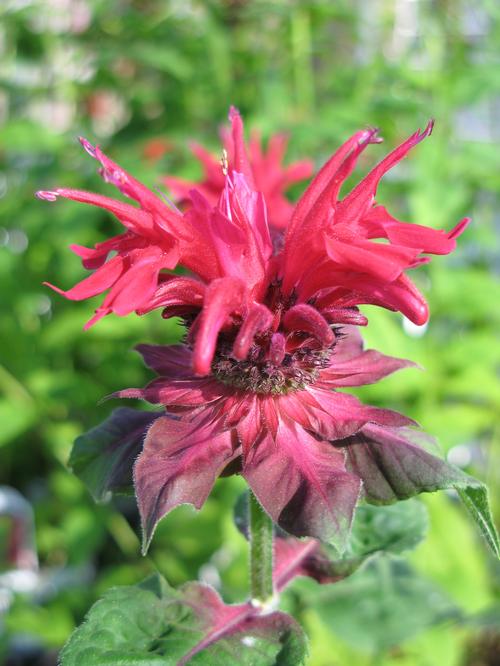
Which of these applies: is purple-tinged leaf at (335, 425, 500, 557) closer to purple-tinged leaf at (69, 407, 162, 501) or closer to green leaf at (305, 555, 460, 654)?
purple-tinged leaf at (69, 407, 162, 501)

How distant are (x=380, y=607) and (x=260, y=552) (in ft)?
1.42

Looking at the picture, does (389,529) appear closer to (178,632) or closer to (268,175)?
(178,632)

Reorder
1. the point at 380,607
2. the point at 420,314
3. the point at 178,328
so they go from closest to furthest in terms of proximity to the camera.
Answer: the point at 420,314 → the point at 380,607 → the point at 178,328

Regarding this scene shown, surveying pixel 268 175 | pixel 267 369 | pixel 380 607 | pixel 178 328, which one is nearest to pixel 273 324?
pixel 267 369

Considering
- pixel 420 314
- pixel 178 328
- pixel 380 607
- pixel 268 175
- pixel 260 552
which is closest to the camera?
pixel 420 314

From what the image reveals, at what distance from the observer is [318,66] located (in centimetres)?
327

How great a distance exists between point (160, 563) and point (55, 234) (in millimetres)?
741

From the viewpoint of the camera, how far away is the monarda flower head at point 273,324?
55 cm

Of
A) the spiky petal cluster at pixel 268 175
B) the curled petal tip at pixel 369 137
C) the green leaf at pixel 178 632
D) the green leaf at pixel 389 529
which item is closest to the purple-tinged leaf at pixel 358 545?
the green leaf at pixel 389 529

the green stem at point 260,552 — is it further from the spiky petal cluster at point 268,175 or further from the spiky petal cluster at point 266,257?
the spiky petal cluster at point 268,175

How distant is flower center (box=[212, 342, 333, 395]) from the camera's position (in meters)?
0.60

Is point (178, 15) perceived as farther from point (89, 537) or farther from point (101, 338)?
point (89, 537)

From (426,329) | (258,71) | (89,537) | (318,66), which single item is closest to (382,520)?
(426,329)

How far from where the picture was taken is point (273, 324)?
1.98ft
